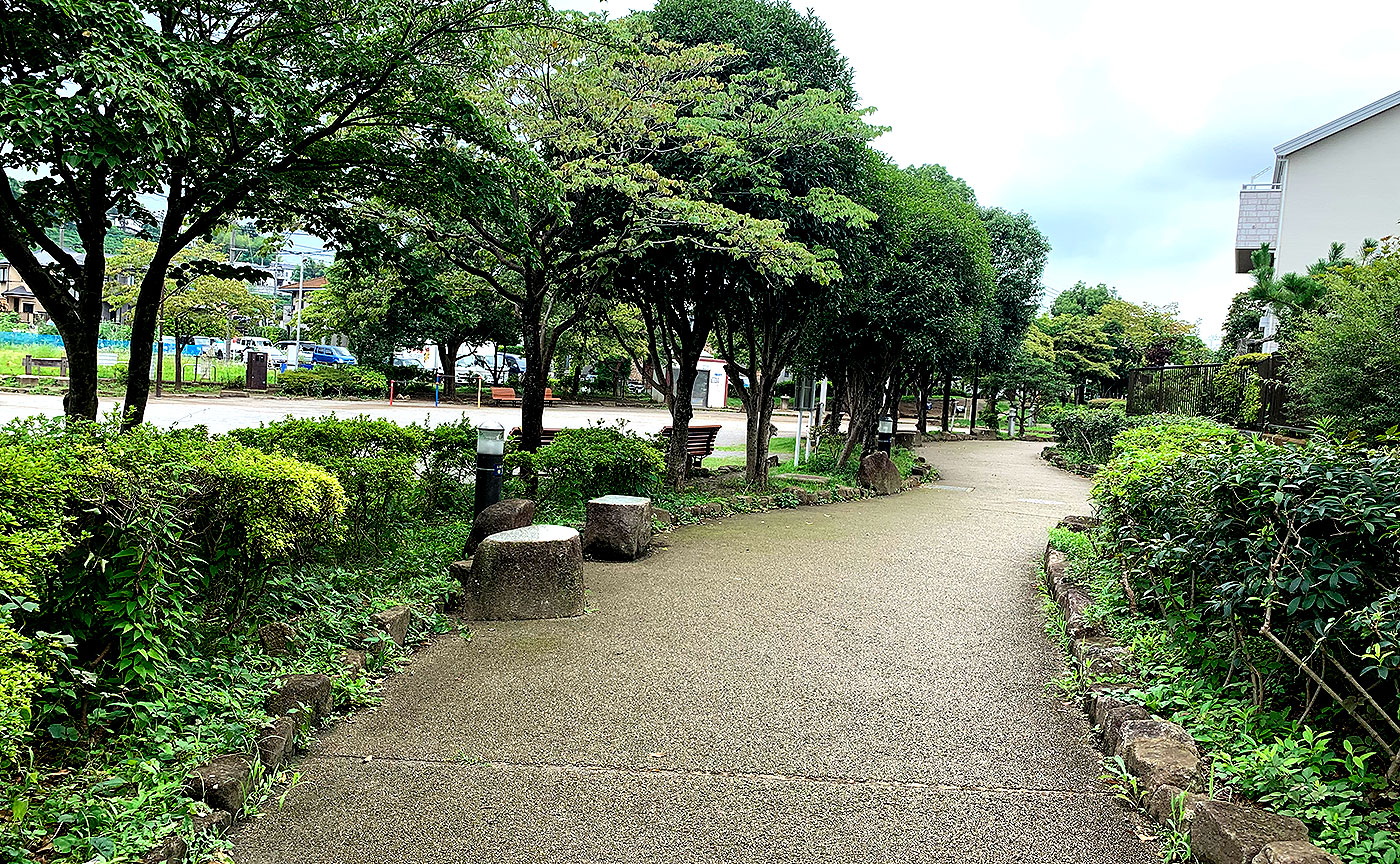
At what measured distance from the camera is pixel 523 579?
19.2 ft

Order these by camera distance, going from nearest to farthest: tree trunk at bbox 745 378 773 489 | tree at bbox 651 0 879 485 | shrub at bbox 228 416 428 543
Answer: shrub at bbox 228 416 428 543, tree at bbox 651 0 879 485, tree trunk at bbox 745 378 773 489

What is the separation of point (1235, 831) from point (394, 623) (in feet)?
A: 13.7

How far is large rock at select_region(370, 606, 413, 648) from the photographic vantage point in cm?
498

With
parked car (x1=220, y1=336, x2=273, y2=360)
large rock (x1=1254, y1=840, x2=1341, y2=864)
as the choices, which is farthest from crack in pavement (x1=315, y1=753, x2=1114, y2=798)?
parked car (x1=220, y1=336, x2=273, y2=360)

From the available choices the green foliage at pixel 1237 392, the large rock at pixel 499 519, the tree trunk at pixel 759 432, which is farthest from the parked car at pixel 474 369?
the large rock at pixel 499 519

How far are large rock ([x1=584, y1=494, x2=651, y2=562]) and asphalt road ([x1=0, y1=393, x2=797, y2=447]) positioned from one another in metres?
8.14

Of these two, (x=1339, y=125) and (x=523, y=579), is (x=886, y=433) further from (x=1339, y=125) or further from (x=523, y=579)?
(x=1339, y=125)

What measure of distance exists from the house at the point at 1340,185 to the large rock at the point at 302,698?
22.5 metres

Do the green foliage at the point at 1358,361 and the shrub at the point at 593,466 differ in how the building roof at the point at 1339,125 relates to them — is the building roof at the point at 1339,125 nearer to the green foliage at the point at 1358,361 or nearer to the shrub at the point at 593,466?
the green foliage at the point at 1358,361

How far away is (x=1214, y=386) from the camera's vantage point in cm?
1477

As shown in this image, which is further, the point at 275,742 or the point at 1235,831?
the point at 275,742

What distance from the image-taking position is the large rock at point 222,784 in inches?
120

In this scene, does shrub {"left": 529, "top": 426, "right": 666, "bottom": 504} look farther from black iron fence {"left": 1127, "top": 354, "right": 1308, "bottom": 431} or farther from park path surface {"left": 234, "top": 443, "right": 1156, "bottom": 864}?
black iron fence {"left": 1127, "top": 354, "right": 1308, "bottom": 431}

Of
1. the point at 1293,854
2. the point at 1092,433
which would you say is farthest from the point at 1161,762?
the point at 1092,433
